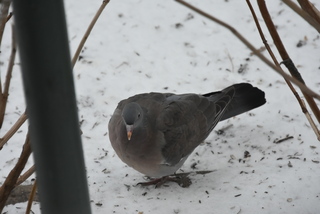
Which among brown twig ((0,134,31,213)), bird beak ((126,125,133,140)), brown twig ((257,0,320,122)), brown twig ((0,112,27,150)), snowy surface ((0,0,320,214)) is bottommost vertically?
snowy surface ((0,0,320,214))

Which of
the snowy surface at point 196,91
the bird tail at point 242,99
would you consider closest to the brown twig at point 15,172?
the snowy surface at point 196,91

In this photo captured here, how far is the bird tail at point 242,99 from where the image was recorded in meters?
4.00

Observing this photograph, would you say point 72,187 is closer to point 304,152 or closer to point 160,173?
point 160,173

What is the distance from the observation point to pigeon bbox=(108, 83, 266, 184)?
3471 millimetres

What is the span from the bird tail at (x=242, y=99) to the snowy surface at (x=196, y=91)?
0.58 ft

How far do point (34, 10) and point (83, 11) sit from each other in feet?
13.7

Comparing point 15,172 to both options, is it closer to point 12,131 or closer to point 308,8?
point 12,131

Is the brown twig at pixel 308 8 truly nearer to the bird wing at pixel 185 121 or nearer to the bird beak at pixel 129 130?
the bird beak at pixel 129 130

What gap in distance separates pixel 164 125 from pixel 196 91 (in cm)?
94

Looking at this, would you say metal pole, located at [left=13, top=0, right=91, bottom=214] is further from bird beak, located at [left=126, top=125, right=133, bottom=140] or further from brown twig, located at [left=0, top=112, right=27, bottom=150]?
bird beak, located at [left=126, top=125, right=133, bottom=140]

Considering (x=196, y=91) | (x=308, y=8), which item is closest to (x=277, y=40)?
(x=308, y=8)

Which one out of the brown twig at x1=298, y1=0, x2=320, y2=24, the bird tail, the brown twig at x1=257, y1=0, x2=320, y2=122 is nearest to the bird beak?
the bird tail

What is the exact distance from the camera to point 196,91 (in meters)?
4.50

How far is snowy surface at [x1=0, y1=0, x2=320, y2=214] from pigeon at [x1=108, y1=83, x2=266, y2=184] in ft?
0.74
